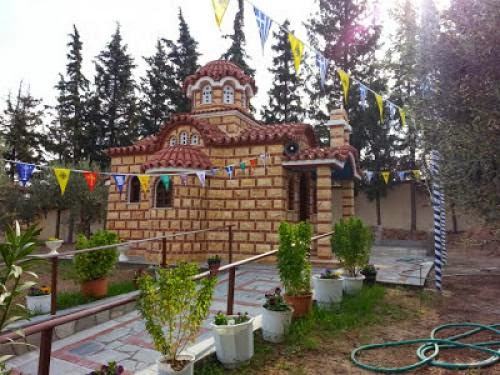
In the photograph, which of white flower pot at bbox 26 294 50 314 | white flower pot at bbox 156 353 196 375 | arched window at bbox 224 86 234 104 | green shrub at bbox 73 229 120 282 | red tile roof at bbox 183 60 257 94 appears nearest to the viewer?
white flower pot at bbox 156 353 196 375

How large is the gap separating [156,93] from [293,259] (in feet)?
82.4

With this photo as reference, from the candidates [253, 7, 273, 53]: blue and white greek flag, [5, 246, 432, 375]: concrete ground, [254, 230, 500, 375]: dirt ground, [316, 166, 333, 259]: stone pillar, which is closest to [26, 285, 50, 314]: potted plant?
[5, 246, 432, 375]: concrete ground

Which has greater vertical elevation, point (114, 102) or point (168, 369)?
point (114, 102)

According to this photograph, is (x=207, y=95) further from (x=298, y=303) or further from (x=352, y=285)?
(x=298, y=303)

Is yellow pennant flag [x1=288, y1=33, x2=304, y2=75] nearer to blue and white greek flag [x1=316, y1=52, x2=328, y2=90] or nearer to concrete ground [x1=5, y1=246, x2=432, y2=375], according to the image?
blue and white greek flag [x1=316, y1=52, x2=328, y2=90]

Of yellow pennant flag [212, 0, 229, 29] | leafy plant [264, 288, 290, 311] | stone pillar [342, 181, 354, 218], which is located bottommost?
leafy plant [264, 288, 290, 311]

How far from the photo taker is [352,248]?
7.68 meters

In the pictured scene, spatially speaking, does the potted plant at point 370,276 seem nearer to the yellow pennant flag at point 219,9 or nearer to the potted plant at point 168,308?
the potted plant at point 168,308

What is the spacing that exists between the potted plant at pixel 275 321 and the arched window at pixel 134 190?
979 cm

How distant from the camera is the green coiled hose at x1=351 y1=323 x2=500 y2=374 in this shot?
14.0ft

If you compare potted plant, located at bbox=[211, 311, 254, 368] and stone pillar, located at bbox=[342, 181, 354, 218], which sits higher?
stone pillar, located at bbox=[342, 181, 354, 218]

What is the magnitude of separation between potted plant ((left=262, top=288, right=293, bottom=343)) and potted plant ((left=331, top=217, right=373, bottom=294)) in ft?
8.86

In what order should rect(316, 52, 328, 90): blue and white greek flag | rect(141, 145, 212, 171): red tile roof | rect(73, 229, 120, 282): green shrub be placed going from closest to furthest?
rect(73, 229, 120, 282): green shrub
rect(316, 52, 328, 90): blue and white greek flag
rect(141, 145, 212, 171): red tile roof

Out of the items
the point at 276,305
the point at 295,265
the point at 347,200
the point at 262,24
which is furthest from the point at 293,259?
the point at 347,200
